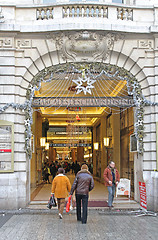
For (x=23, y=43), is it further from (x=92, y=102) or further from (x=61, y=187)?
(x=61, y=187)

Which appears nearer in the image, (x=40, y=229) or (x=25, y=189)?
(x=40, y=229)

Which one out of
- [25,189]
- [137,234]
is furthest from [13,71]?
[137,234]

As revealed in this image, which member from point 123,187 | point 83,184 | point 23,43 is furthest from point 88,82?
point 83,184

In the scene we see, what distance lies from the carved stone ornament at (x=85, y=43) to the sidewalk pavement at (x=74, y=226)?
5.60 meters

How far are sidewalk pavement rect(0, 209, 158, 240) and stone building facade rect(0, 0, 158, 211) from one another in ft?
4.90

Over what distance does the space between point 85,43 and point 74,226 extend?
652 centimetres

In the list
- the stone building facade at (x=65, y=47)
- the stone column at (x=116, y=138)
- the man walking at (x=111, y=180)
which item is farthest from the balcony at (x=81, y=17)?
the stone column at (x=116, y=138)

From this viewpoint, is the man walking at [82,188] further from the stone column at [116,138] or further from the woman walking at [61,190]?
the stone column at [116,138]

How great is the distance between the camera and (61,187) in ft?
36.4

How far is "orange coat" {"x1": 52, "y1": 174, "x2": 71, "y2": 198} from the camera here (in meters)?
11.1

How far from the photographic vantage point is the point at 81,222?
10500 mm

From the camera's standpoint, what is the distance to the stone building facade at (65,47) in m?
13.2

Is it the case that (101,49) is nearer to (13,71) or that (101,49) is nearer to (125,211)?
(13,71)

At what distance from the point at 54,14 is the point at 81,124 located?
13.1 metres
